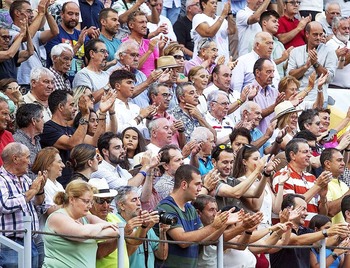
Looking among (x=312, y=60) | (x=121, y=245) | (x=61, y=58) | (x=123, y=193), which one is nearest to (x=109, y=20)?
(x=61, y=58)

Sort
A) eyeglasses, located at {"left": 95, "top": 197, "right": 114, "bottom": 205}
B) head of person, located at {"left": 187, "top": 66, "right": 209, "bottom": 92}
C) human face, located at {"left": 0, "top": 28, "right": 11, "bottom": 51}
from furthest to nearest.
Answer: head of person, located at {"left": 187, "top": 66, "right": 209, "bottom": 92}
human face, located at {"left": 0, "top": 28, "right": 11, "bottom": 51}
eyeglasses, located at {"left": 95, "top": 197, "right": 114, "bottom": 205}

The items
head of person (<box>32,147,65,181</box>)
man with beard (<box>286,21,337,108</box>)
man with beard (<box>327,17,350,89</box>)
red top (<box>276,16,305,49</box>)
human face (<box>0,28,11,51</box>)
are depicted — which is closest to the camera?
head of person (<box>32,147,65,181</box>)

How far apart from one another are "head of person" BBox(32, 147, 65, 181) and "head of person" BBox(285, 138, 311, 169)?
3792mm

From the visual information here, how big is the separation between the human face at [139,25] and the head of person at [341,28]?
13.5 ft

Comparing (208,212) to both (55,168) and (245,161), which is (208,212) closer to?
(55,168)

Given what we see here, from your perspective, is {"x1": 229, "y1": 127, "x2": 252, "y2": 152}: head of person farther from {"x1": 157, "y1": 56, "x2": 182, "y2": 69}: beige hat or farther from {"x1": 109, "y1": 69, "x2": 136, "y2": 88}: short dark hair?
{"x1": 157, "y1": 56, "x2": 182, "y2": 69}: beige hat

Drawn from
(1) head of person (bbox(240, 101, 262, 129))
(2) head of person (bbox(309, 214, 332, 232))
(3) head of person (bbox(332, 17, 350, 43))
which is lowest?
(2) head of person (bbox(309, 214, 332, 232))

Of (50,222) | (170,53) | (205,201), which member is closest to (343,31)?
(170,53)

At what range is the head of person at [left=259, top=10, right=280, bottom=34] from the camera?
70.7 ft

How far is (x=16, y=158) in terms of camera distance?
1357cm

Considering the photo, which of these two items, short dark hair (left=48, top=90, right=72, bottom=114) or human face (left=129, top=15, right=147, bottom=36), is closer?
short dark hair (left=48, top=90, right=72, bottom=114)

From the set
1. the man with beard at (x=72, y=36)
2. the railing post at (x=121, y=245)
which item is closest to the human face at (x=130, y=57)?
the man with beard at (x=72, y=36)

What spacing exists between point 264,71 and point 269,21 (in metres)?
2.08

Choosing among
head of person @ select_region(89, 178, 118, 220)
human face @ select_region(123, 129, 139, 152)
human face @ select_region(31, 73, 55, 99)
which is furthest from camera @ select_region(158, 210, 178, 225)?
human face @ select_region(31, 73, 55, 99)
